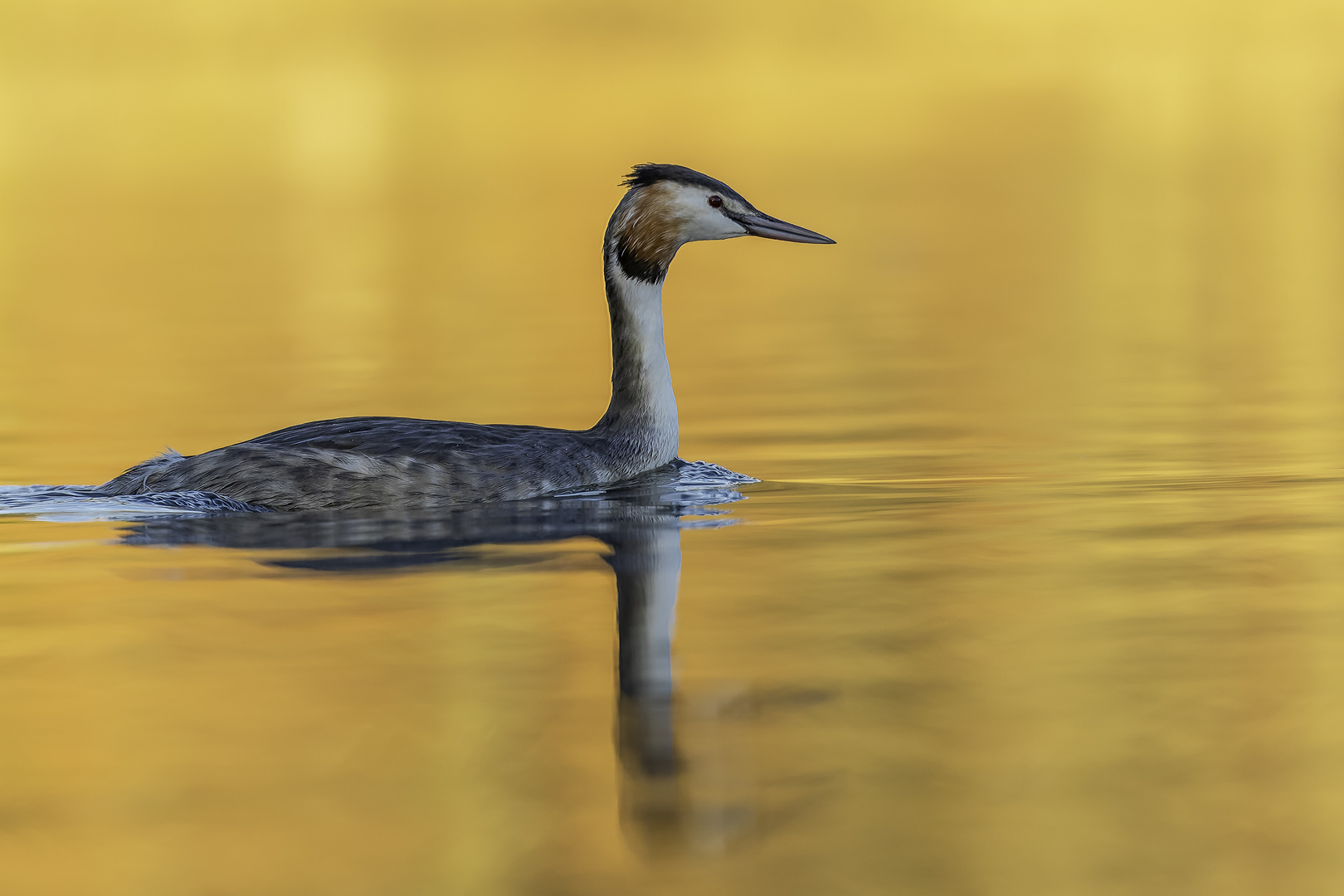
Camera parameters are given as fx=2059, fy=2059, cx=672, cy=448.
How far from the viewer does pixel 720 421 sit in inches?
551

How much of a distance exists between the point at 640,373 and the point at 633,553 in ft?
9.40

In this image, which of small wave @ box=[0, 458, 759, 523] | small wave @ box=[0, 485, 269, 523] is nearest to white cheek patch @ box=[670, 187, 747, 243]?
small wave @ box=[0, 458, 759, 523]

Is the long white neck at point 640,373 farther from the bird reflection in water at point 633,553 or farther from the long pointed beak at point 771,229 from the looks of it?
the long pointed beak at point 771,229

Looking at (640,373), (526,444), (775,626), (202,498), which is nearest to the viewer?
(775,626)

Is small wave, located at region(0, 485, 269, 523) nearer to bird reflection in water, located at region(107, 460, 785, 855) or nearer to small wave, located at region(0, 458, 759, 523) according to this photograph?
small wave, located at region(0, 458, 759, 523)

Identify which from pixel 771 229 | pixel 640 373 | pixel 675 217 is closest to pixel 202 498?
pixel 640 373

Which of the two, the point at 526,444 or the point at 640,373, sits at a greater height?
the point at 640,373

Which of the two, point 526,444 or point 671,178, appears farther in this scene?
point 671,178

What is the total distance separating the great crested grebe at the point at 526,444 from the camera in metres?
10.5

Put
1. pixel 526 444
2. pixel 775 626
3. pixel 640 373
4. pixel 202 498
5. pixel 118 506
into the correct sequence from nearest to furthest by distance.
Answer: pixel 775 626
pixel 202 498
pixel 118 506
pixel 526 444
pixel 640 373

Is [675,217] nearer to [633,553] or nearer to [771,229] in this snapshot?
[771,229]

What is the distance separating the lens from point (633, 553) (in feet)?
30.2

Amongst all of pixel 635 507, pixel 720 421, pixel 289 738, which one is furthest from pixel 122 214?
pixel 289 738

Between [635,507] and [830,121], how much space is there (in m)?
67.0
